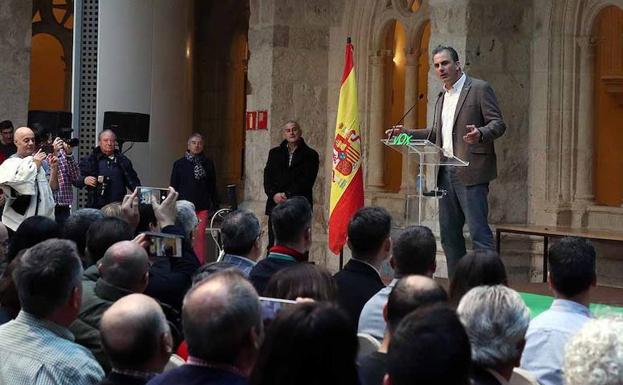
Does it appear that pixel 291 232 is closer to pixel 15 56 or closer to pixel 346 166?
pixel 346 166

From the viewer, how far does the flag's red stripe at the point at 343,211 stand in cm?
1010

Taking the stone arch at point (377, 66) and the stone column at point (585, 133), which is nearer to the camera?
the stone column at point (585, 133)

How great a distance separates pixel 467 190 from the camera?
25.5 ft

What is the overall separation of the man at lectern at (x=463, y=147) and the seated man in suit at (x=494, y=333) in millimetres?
4185

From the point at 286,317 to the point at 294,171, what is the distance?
8.27 meters

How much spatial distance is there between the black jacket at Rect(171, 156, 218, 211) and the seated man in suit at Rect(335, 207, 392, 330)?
620cm

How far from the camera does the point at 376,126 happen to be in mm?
12844

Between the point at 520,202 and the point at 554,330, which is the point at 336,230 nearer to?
the point at 520,202

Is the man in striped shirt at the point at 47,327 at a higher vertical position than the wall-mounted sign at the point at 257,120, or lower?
lower

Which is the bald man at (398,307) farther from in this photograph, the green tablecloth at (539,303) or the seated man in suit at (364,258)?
the green tablecloth at (539,303)

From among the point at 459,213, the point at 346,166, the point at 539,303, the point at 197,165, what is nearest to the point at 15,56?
the point at 197,165

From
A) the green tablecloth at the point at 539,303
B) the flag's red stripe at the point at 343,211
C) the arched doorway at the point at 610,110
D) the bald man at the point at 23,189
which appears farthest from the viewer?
the arched doorway at the point at 610,110

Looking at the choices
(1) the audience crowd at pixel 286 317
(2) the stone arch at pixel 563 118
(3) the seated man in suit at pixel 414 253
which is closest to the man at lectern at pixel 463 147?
(1) the audience crowd at pixel 286 317

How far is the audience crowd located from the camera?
2.66 m
